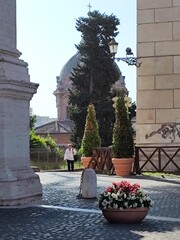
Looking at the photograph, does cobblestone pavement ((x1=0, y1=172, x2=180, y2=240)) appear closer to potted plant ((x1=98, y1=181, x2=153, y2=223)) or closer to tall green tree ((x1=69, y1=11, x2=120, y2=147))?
potted plant ((x1=98, y1=181, x2=153, y2=223))

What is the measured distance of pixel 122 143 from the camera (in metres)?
21.2

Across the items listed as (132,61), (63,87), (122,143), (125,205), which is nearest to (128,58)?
(132,61)

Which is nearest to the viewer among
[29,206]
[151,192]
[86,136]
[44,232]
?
[44,232]

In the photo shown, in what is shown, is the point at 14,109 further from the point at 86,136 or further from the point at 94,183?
the point at 86,136

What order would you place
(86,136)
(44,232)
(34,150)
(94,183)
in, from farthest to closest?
(34,150)
(86,136)
(94,183)
(44,232)

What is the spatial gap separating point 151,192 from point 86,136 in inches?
479

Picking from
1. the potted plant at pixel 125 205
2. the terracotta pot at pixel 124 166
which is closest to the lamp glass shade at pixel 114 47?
the terracotta pot at pixel 124 166

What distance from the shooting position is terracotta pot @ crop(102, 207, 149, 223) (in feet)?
28.3

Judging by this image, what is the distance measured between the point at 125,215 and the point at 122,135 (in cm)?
1282

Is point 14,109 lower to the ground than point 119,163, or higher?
higher

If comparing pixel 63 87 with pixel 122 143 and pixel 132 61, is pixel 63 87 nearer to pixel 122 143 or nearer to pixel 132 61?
pixel 132 61

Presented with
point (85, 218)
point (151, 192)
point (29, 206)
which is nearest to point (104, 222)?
point (85, 218)

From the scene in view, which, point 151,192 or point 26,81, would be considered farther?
point 151,192

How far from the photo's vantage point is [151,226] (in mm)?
8414
